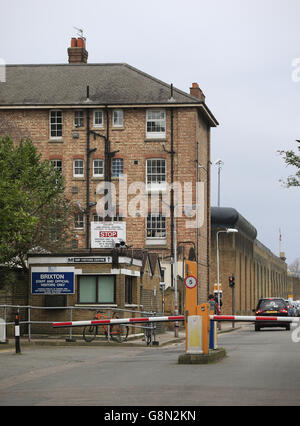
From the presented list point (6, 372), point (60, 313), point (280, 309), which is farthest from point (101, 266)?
point (6, 372)

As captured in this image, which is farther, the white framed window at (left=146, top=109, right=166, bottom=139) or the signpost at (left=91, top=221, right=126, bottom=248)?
the white framed window at (left=146, top=109, right=166, bottom=139)

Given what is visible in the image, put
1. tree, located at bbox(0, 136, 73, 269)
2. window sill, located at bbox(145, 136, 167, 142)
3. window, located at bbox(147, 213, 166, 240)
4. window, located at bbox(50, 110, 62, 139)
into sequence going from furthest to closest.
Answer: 1. window, located at bbox(50, 110, 62, 139)
2. window sill, located at bbox(145, 136, 167, 142)
3. window, located at bbox(147, 213, 166, 240)
4. tree, located at bbox(0, 136, 73, 269)

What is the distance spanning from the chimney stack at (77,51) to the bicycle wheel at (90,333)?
3730 centimetres

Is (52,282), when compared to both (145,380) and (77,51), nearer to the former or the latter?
(145,380)

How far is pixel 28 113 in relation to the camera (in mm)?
62719

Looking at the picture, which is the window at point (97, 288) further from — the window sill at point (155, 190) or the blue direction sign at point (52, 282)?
the window sill at point (155, 190)

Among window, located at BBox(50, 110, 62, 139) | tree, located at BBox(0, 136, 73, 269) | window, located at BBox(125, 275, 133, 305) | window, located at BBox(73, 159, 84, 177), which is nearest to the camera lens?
tree, located at BBox(0, 136, 73, 269)

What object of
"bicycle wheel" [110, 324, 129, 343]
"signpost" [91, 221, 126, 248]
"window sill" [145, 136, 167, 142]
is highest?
"window sill" [145, 136, 167, 142]

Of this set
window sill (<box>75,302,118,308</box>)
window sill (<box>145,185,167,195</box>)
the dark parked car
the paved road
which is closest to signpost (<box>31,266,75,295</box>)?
window sill (<box>75,302,118,308</box>)

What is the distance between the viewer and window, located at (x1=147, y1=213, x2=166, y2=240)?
61.2 metres

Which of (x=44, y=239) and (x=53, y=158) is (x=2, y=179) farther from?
(x=53, y=158)

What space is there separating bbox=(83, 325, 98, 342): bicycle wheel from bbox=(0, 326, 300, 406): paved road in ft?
20.1

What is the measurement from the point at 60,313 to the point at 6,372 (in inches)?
674

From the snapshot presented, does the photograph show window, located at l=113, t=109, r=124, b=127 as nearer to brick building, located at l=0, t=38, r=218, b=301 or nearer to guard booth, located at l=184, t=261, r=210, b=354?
brick building, located at l=0, t=38, r=218, b=301
